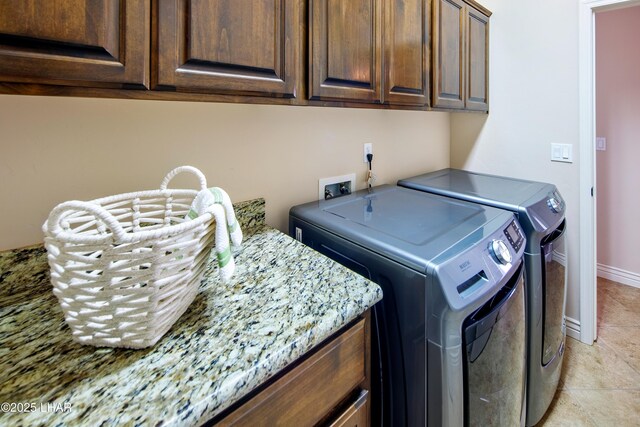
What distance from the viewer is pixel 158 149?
999mm

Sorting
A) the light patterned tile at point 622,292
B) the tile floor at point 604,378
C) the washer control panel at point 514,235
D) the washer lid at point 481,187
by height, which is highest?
the washer lid at point 481,187

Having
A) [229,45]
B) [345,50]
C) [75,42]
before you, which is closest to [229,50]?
[229,45]

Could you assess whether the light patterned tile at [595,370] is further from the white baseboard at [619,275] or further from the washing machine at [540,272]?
the white baseboard at [619,275]

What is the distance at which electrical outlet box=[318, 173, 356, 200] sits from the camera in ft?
4.86

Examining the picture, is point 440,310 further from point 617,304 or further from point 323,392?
point 617,304

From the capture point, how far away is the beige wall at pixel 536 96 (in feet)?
5.99

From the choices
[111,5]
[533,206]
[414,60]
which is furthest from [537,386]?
[111,5]

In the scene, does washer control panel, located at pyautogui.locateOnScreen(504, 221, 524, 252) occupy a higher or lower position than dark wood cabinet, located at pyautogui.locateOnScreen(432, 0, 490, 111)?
lower

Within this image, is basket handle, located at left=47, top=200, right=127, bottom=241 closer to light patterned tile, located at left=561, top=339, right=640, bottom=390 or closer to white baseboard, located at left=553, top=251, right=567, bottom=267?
white baseboard, located at left=553, top=251, right=567, bottom=267

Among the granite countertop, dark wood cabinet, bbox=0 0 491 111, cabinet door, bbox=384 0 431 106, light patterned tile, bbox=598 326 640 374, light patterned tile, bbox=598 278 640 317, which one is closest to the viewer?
the granite countertop

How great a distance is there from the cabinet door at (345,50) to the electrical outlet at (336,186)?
0.44 meters

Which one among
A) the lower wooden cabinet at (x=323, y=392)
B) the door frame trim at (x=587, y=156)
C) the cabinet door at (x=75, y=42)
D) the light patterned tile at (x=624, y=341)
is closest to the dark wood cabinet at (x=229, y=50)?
the cabinet door at (x=75, y=42)

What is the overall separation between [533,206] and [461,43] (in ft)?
3.24

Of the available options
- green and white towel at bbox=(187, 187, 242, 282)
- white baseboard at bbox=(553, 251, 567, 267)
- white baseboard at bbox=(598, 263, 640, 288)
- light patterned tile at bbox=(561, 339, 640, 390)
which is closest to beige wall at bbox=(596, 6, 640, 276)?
white baseboard at bbox=(598, 263, 640, 288)
